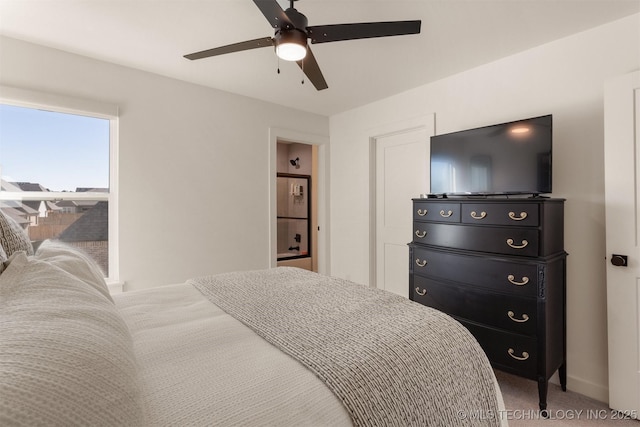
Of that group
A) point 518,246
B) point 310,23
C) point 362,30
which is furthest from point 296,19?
point 518,246

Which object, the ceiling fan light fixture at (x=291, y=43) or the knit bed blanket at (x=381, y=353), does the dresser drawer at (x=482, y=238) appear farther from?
the ceiling fan light fixture at (x=291, y=43)

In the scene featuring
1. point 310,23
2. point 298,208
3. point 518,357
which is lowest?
point 518,357

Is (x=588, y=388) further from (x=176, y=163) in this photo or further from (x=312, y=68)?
(x=176, y=163)

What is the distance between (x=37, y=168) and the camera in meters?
2.55

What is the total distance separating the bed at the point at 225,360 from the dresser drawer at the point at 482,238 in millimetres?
1085

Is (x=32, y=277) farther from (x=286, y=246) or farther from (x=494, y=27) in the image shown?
(x=286, y=246)

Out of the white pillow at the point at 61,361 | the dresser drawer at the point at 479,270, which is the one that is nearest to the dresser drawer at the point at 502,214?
the dresser drawer at the point at 479,270

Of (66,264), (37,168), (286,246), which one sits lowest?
(286,246)

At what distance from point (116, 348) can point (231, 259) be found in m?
2.81

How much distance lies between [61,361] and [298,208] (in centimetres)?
517

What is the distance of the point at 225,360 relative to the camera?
3.05 feet

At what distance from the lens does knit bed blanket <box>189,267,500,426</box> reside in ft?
2.83

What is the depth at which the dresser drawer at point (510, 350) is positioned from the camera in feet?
6.57

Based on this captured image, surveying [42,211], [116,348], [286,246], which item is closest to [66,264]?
[116,348]
